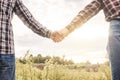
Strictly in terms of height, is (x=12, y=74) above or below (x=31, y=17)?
below

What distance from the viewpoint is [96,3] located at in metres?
4.44

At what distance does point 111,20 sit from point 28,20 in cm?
182

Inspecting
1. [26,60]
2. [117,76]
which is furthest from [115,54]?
[26,60]

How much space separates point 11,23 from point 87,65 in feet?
31.2

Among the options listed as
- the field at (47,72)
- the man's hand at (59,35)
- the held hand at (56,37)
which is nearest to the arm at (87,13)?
the man's hand at (59,35)

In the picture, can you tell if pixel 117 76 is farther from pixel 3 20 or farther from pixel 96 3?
pixel 3 20

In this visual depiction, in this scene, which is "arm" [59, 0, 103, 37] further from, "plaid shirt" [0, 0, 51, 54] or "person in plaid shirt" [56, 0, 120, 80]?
"plaid shirt" [0, 0, 51, 54]

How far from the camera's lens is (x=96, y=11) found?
4.46 meters

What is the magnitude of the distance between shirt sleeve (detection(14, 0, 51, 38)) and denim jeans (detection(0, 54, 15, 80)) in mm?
877

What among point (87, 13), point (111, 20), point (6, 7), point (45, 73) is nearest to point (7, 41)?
point (6, 7)

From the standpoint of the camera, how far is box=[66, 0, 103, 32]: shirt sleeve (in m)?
4.43

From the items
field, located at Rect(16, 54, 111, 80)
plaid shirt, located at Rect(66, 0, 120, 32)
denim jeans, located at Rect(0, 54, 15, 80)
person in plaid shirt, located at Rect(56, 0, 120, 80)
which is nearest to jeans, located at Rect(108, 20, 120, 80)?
person in plaid shirt, located at Rect(56, 0, 120, 80)

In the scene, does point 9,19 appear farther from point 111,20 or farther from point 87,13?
point 111,20

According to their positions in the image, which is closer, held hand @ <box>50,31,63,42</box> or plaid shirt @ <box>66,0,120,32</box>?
plaid shirt @ <box>66,0,120,32</box>
